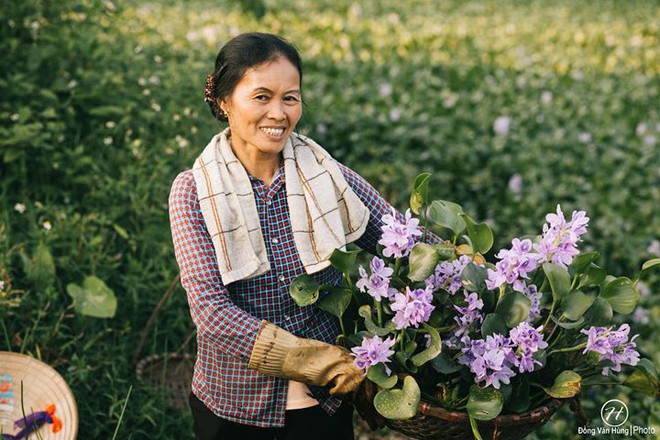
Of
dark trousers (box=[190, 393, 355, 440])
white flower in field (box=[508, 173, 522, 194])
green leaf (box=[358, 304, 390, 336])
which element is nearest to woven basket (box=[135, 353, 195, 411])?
dark trousers (box=[190, 393, 355, 440])

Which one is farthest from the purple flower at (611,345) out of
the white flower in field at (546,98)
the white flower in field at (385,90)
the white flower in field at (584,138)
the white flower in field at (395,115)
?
the white flower in field at (546,98)

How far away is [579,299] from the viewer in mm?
1795

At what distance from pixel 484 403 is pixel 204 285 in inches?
25.6

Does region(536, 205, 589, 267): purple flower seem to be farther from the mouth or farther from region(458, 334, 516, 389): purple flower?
the mouth

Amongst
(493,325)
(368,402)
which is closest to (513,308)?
(493,325)

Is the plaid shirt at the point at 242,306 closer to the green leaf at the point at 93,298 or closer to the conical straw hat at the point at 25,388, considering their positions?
the conical straw hat at the point at 25,388

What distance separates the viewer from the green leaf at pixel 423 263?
5.74 ft

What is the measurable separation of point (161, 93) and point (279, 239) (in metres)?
1.91

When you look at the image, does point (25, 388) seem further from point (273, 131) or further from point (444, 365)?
point (444, 365)

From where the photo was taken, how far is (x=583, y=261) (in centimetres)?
185

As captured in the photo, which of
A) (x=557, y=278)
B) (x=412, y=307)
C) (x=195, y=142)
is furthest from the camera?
(x=195, y=142)

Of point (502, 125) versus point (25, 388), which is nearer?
point (25, 388)

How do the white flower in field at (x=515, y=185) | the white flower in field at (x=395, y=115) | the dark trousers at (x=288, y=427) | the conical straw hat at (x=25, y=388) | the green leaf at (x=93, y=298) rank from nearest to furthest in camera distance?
1. the dark trousers at (x=288, y=427)
2. the conical straw hat at (x=25, y=388)
3. the green leaf at (x=93, y=298)
4. the white flower in field at (x=515, y=185)
5. the white flower in field at (x=395, y=115)

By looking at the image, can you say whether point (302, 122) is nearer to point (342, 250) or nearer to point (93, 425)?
point (93, 425)
